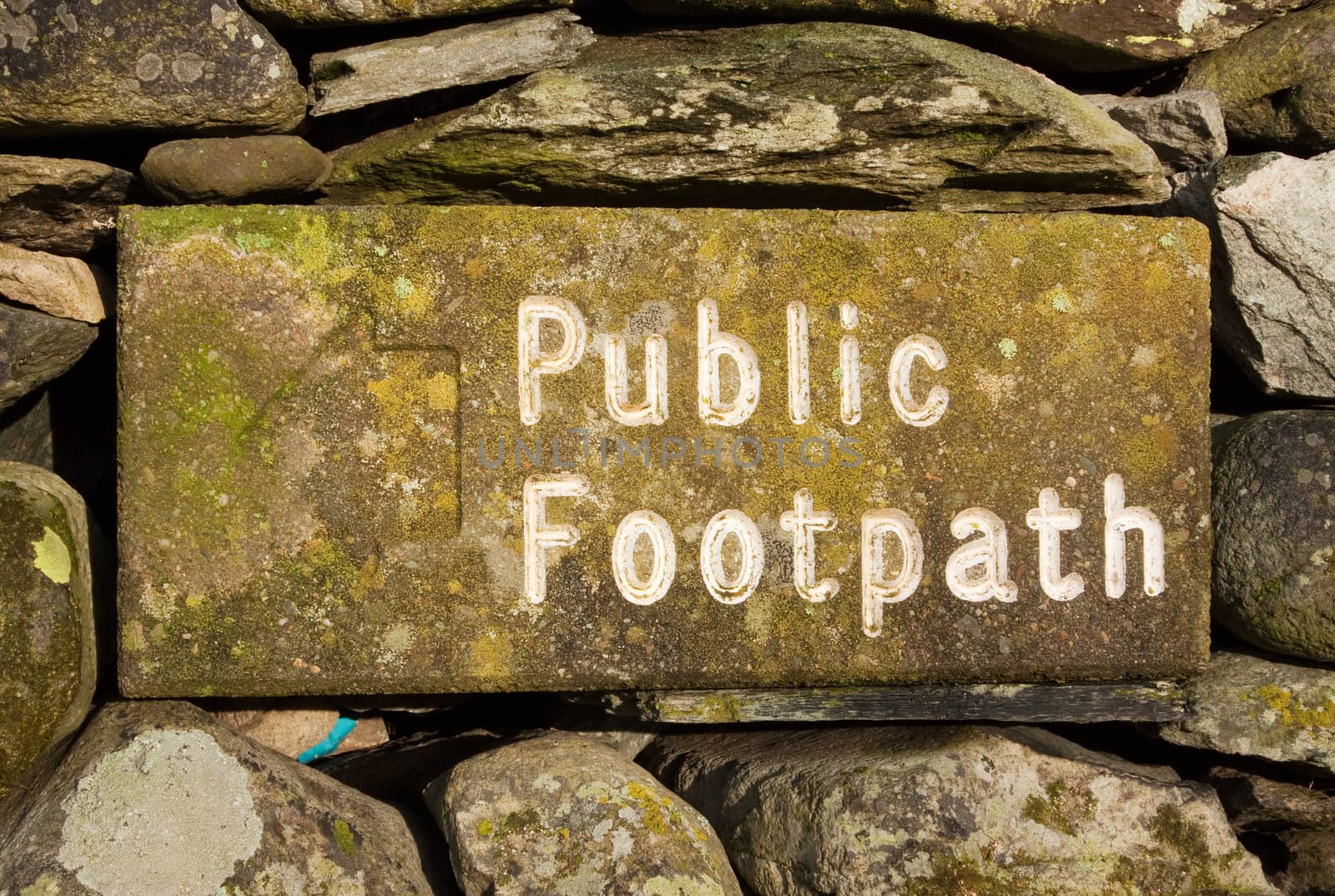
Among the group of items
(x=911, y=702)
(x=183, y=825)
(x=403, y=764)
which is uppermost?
(x=911, y=702)

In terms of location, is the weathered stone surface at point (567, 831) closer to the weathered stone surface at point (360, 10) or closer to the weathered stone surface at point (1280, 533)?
the weathered stone surface at point (1280, 533)

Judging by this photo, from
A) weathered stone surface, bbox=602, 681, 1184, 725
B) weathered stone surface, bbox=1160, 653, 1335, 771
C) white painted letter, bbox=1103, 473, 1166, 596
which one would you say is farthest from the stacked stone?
white painted letter, bbox=1103, 473, 1166, 596

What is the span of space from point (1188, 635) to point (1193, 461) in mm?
435

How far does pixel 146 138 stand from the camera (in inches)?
117

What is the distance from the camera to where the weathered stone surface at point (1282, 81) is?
124 inches

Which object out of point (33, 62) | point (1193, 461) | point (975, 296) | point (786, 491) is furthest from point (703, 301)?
point (33, 62)

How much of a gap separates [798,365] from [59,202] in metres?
1.97

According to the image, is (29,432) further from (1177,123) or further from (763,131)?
(1177,123)

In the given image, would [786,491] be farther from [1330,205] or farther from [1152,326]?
[1330,205]

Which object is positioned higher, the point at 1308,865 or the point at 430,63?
the point at 430,63

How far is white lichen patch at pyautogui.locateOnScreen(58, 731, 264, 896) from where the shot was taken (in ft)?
8.09

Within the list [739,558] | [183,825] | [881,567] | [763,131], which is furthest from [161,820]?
[763,131]

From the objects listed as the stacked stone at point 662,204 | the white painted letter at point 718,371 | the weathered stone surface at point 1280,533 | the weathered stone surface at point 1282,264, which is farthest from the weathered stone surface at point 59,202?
the weathered stone surface at point 1280,533

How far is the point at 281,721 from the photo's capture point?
3104mm
